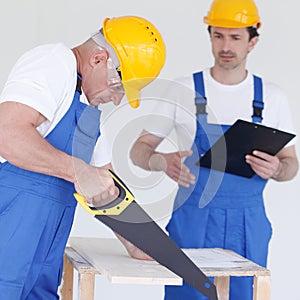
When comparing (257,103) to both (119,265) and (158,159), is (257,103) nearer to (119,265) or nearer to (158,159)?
(158,159)

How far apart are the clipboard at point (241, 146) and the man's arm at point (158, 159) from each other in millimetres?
90

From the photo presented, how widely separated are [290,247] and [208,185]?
1.27 m

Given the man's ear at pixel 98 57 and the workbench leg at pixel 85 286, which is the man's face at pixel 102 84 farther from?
the workbench leg at pixel 85 286

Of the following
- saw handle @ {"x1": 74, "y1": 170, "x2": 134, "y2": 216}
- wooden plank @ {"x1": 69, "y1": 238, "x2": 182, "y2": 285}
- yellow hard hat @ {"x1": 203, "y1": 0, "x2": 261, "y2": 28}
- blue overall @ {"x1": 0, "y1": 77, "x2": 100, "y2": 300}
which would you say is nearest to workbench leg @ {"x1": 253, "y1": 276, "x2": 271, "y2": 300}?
wooden plank @ {"x1": 69, "y1": 238, "x2": 182, "y2": 285}

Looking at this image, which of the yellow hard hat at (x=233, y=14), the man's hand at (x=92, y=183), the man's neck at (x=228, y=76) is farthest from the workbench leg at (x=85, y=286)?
the yellow hard hat at (x=233, y=14)

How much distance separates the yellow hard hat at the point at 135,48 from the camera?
212cm

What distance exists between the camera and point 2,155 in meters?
1.97

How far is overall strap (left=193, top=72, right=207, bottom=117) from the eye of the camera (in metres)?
3.06

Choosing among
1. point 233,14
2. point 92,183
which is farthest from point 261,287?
point 233,14

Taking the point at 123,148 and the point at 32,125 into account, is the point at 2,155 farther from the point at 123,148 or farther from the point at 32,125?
the point at 123,148

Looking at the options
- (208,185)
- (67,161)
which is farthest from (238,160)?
(67,161)

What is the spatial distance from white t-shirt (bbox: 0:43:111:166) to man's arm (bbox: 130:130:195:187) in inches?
Answer: 36.4

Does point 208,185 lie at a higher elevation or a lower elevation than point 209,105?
lower

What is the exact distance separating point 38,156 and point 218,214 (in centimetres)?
119
